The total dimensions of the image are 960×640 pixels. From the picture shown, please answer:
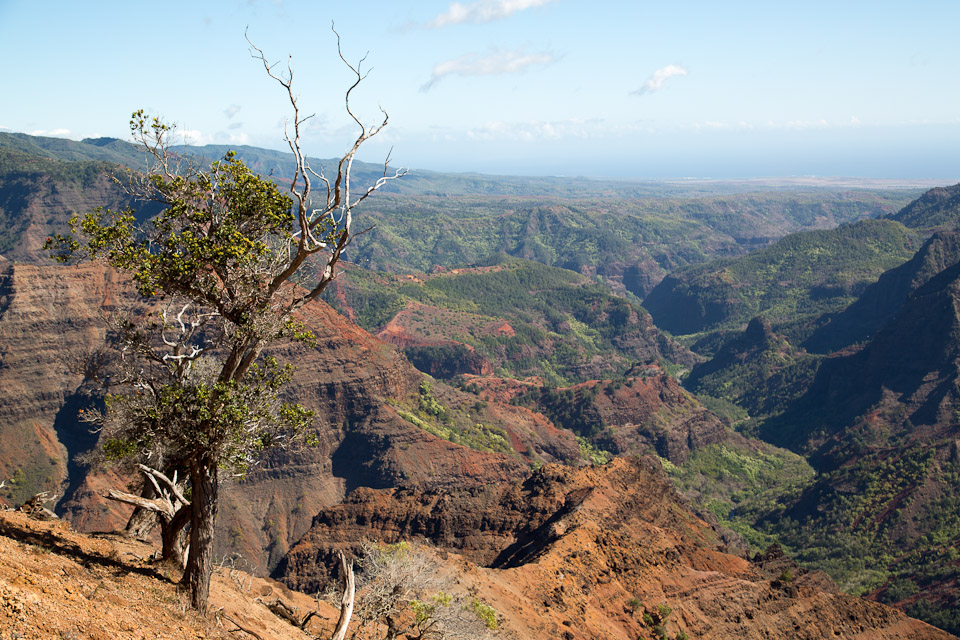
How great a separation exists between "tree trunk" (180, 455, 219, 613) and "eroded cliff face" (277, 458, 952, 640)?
19.4m

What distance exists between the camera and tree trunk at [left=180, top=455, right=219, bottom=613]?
15576 mm

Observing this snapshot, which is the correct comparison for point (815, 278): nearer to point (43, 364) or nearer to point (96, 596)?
point (43, 364)

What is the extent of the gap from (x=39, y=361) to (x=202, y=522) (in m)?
63.8

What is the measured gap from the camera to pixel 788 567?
1859 inches

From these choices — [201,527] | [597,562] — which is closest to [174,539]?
[201,527]

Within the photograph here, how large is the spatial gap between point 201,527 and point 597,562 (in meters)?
30.6

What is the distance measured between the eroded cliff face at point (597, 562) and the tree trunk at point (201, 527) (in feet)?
63.8

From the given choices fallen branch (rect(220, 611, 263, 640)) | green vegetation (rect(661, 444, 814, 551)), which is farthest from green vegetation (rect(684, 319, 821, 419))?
fallen branch (rect(220, 611, 263, 640))

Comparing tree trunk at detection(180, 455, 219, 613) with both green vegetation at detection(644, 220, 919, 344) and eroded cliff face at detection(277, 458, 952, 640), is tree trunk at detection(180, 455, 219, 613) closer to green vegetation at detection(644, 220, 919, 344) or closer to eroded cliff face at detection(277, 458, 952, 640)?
eroded cliff face at detection(277, 458, 952, 640)

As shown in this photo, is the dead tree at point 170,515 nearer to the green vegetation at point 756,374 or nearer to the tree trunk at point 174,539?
the tree trunk at point 174,539

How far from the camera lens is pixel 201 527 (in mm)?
15750

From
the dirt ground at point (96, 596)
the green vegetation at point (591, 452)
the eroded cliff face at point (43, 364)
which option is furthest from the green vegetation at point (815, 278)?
the dirt ground at point (96, 596)

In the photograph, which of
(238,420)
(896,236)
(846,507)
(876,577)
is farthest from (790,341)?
(238,420)

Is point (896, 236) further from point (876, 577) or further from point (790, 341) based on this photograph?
point (876, 577)
